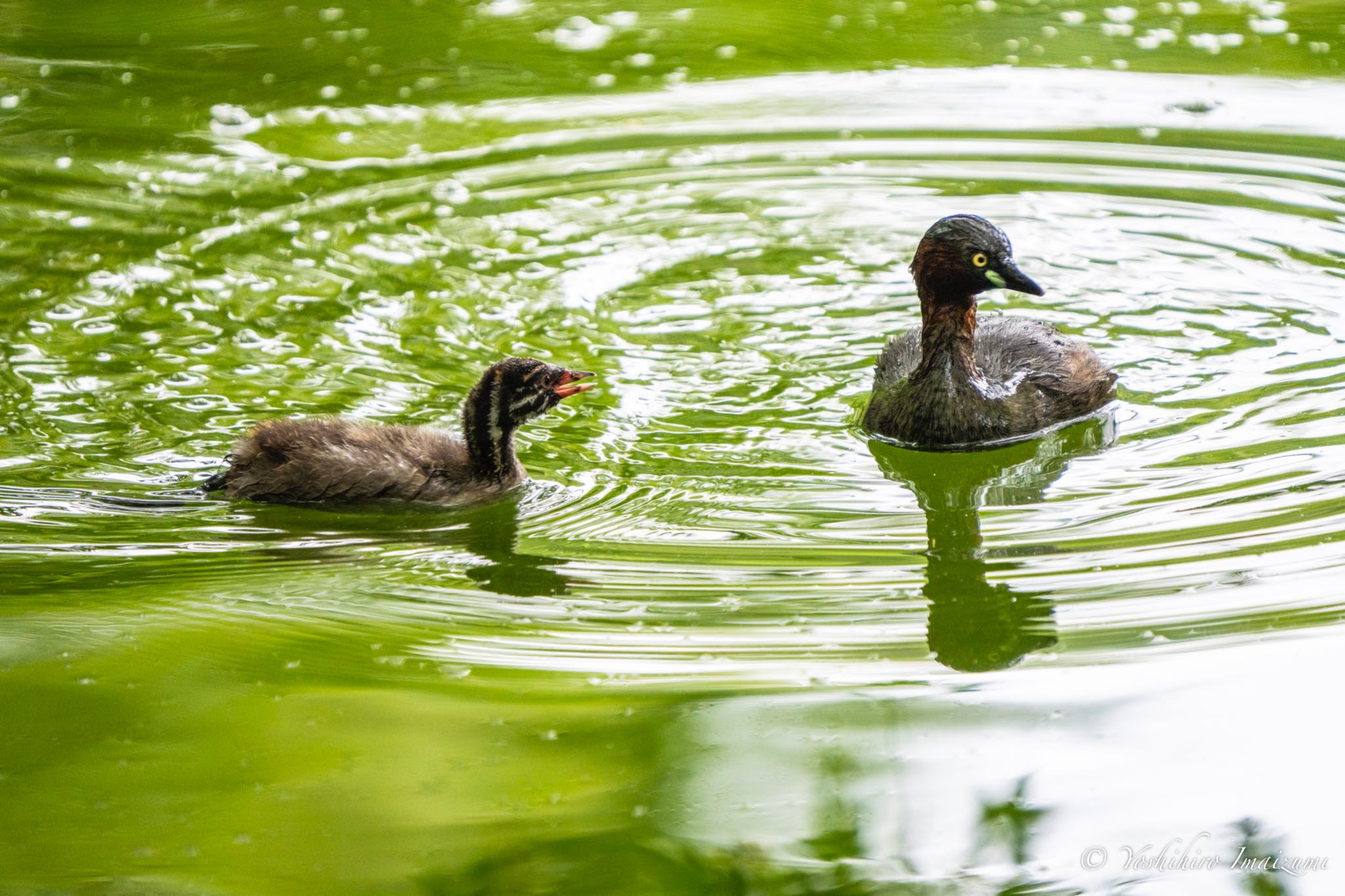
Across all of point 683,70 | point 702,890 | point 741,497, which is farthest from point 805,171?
point 702,890

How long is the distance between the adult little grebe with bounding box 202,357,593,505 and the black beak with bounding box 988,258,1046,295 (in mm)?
1672

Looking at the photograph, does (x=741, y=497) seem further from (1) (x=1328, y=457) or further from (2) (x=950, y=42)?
(2) (x=950, y=42)

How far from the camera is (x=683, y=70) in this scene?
10633 mm

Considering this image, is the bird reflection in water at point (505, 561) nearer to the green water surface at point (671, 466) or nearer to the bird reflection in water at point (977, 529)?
the green water surface at point (671, 466)

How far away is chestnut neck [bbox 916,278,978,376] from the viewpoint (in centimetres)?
629

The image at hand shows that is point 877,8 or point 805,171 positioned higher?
point 877,8

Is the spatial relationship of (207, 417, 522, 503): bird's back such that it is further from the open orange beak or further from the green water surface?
the open orange beak

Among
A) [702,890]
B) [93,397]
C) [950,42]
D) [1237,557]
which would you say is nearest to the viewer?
[702,890]

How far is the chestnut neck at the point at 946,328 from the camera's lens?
629 cm

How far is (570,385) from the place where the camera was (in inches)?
231

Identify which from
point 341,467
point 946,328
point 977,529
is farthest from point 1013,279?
point 341,467

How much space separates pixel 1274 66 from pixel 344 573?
742 cm
